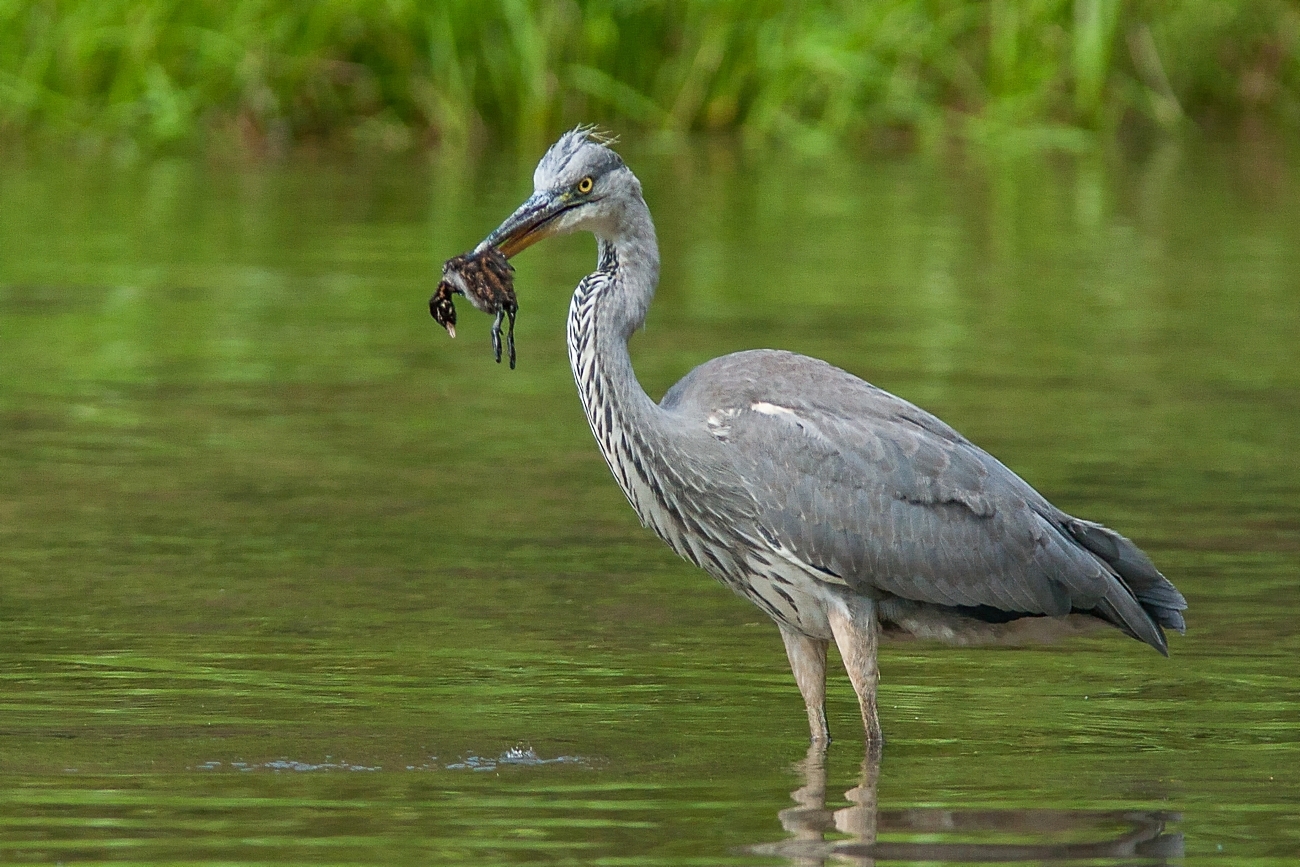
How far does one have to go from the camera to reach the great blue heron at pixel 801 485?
6.68 meters

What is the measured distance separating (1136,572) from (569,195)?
1946 mm

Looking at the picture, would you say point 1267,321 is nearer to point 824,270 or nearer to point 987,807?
point 824,270

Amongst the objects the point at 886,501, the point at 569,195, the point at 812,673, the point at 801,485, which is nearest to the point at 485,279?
Answer: the point at 569,195

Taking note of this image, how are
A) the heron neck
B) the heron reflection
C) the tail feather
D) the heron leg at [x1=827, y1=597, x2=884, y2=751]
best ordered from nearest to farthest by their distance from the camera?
the heron reflection → the heron leg at [x1=827, y1=597, x2=884, y2=751] → the heron neck → the tail feather

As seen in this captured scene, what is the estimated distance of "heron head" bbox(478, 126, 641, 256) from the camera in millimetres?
6723

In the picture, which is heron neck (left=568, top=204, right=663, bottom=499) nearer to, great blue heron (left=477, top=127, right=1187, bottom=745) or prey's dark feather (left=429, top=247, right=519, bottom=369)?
great blue heron (left=477, top=127, right=1187, bottom=745)

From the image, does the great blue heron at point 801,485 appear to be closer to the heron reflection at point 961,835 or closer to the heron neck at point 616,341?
the heron neck at point 616,341

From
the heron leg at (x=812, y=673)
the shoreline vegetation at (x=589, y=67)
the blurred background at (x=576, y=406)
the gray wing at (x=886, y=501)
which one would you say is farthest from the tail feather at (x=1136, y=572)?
the shoreline vegetation at (x=589, y=67)

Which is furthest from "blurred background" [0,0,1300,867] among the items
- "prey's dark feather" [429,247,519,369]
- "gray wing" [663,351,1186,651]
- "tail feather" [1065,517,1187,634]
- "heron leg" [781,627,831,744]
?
"prey's dark feather" [429,247,519,369]

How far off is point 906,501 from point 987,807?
1.09 m

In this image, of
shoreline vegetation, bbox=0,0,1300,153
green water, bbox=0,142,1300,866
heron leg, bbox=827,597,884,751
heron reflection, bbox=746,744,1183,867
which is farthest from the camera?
shoreline vegetation, bbox=0,0,1300,153

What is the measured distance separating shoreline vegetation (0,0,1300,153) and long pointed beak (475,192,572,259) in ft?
45.1

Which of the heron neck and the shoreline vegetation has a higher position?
the shoreline vegetation

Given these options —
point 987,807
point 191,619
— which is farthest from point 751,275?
point 987,807
